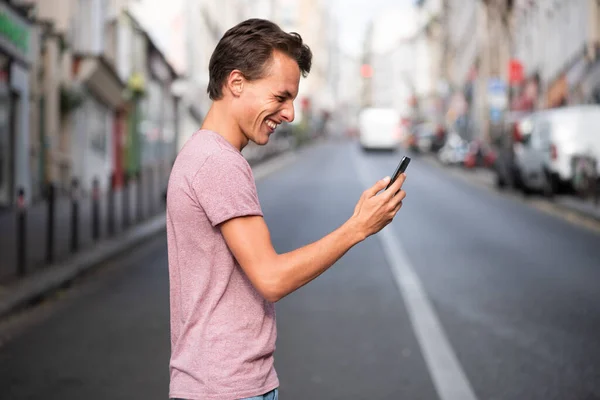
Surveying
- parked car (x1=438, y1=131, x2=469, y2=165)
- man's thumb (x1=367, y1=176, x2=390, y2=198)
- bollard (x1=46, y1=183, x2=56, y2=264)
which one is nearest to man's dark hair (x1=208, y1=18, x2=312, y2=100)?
man's thumb (x1=367, y1=176, x2=390, y2=198)

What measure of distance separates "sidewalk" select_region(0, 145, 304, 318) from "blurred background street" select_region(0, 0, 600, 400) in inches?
1.4

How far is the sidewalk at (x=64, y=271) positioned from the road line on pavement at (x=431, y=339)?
10.6ft

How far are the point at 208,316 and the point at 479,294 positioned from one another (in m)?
8.02

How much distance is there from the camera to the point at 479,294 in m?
10.3

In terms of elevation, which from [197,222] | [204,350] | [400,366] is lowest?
[400,366]

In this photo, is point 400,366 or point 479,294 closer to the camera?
point 400,366

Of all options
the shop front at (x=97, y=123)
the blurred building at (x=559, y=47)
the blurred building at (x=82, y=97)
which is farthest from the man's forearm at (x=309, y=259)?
the blurred building at (x=559, y=47)

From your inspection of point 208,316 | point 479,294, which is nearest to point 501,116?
point 479,294

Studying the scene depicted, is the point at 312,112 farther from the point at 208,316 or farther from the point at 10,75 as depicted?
the point at 208,316

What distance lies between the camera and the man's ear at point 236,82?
2564 mm

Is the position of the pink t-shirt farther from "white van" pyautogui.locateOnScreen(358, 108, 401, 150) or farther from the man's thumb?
"white van" pyautogui.locateOnScreen(358, 108, 401, 150)

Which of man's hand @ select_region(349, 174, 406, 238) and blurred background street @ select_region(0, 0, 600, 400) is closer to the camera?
man's hand @ select_region(349, 174, 406, 238)

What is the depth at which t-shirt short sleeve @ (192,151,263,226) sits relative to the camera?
2412mm

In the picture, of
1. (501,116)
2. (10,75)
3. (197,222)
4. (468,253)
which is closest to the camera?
(197,222)
